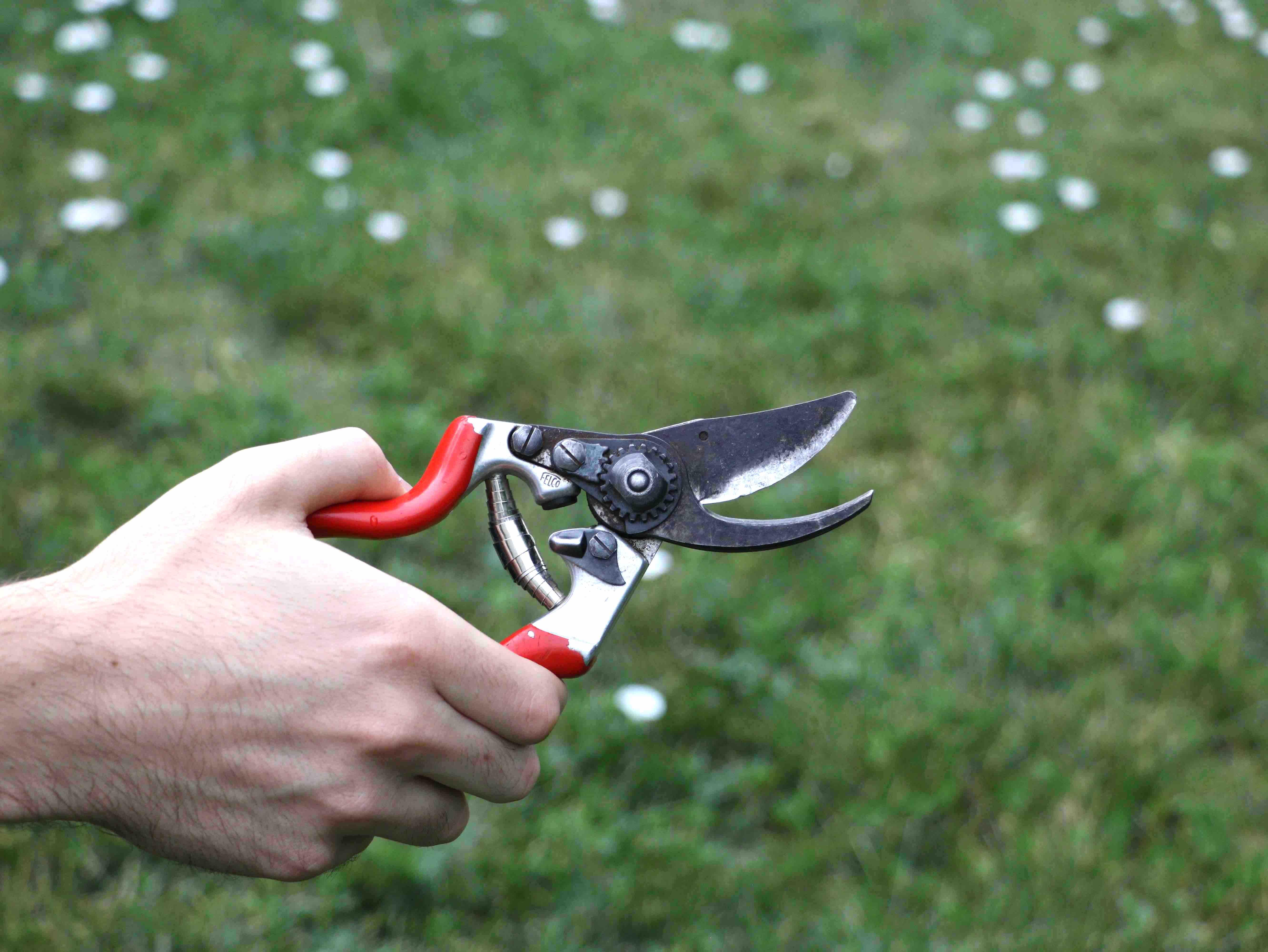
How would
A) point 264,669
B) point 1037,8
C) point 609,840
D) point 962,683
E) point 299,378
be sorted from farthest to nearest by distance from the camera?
1. point 1037,8
2. point 299,378
3. point 962,683
4. point 609,840
5. point 264,669

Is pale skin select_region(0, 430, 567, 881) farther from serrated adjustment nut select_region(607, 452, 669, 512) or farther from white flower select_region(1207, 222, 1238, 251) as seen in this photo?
white flower select_region(1207, 222, 1238, 251)

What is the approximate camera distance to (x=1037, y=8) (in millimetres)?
6078

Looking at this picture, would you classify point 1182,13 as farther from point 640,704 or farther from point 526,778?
point 526,778

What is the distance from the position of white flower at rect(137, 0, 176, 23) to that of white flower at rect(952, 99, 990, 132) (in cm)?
371

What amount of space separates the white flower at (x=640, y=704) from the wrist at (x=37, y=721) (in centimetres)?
144

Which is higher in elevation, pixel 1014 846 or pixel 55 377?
pixel 55 377

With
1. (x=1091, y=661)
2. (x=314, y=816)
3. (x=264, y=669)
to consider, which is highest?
(x=264, y=669)

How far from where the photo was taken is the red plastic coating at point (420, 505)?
5.18 feet

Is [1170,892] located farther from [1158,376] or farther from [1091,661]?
[1158,376]

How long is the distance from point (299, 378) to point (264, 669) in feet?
7.33

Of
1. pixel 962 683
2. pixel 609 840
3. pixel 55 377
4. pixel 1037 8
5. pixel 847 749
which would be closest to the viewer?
pixel 609 840

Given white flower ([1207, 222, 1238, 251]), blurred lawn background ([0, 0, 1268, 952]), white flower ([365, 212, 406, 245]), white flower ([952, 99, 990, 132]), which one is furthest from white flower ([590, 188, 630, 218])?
white flower ([1207, 222, 1238, 251])

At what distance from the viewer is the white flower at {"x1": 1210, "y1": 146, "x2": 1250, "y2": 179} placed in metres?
4.71

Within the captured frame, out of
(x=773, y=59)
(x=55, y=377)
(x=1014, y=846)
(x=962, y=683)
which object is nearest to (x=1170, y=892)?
(x=1014, y=846)
